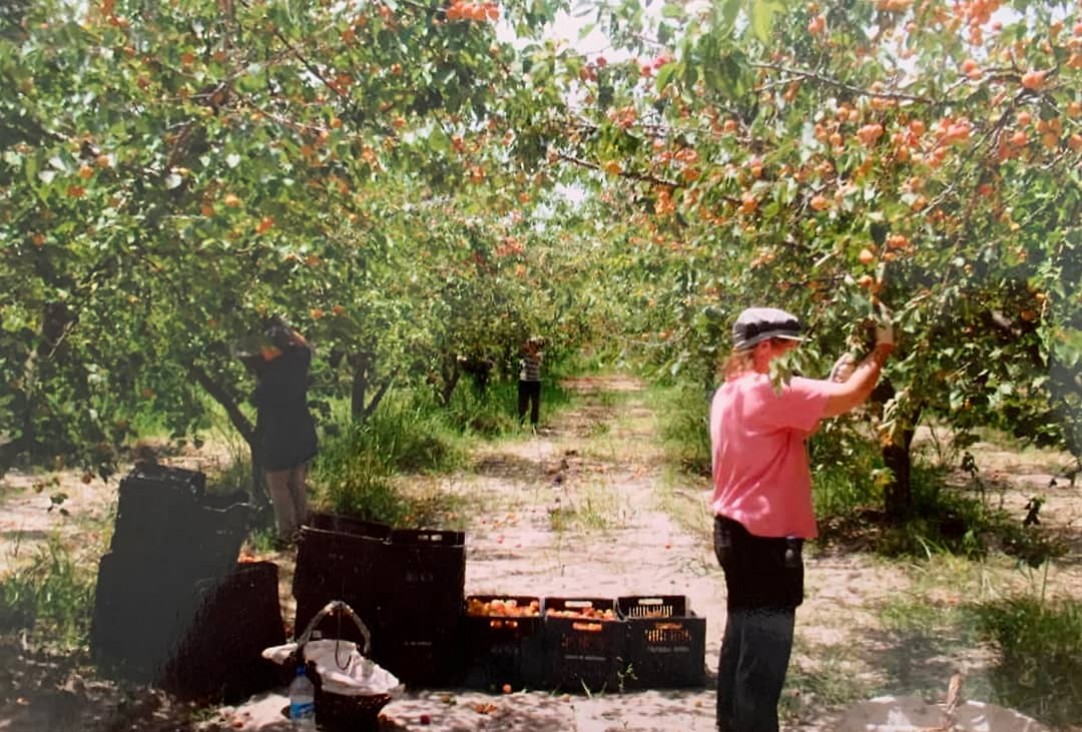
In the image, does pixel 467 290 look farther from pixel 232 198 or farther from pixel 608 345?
pixel 232 198

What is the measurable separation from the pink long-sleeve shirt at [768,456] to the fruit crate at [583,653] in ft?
2.60

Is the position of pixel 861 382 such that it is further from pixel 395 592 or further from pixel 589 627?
pixel 395 592

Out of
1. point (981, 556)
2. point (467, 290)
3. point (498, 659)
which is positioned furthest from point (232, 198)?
point (981, 556)

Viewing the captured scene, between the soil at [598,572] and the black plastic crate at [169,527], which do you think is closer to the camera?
the soil at [598,572]

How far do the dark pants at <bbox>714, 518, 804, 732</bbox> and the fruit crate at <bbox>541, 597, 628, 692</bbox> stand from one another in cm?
62

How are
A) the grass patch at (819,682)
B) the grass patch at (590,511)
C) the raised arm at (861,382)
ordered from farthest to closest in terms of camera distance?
the grass patch at (590,511)
the grass patch at (819,682)
the raised arm at (861,382)

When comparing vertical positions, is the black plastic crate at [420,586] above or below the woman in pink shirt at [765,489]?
below

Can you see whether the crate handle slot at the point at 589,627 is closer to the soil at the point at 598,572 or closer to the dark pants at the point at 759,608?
the soil at the point at 598,572

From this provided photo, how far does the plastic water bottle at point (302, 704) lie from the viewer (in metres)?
3.39

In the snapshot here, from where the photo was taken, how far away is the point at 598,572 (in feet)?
Answer: 12.6

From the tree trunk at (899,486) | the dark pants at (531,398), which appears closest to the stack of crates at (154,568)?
the dark pants at (531,398)

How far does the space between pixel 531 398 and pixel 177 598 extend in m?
1.30

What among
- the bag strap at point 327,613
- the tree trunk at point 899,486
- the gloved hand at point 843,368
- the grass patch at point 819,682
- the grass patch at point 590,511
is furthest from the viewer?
the tree trunk at point 899,486

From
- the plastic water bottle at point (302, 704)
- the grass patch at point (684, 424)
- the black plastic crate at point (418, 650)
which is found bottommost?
the plastic water bottle at point (302, 704)
